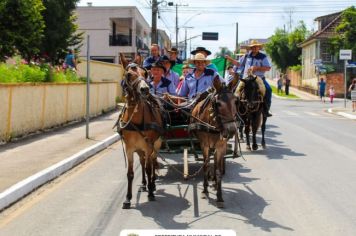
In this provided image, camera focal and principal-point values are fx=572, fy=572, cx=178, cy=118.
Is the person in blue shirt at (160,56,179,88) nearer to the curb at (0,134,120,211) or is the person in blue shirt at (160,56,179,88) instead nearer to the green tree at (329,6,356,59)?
the curb at (0,134,120,211)

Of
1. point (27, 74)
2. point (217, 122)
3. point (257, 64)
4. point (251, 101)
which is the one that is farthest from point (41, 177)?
point (27, 74)

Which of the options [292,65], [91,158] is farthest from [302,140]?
[292,65]

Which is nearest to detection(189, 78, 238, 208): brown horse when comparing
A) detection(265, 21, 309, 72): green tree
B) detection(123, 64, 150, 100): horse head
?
detection(123, 64, 150, 100): horse head

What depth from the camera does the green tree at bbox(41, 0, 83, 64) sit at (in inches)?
1335

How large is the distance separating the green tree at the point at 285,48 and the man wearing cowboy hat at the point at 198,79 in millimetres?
75364

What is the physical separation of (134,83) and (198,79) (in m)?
2.15

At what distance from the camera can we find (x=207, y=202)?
8664 mm

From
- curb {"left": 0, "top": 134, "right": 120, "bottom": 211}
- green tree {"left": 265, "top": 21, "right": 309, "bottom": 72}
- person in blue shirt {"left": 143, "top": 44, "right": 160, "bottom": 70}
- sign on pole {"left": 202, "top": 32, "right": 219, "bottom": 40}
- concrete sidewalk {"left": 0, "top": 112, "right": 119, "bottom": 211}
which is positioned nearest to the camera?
curb {"left": 0, "top": 134, "right": 120, "bottom": 211}

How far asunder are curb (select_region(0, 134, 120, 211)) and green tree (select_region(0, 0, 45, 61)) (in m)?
8.57

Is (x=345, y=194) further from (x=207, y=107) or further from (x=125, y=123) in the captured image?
(x=125, y=123)

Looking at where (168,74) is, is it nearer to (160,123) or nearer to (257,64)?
(160,123)

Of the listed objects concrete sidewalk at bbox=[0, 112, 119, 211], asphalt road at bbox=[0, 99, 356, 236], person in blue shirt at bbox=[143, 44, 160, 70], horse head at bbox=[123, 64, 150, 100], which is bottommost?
asphalt road at bbox=[0, 99, 356, 236]

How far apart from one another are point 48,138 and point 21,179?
21.5 feet

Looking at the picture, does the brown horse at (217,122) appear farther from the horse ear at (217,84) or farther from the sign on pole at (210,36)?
the sign on pole at (210,36)
